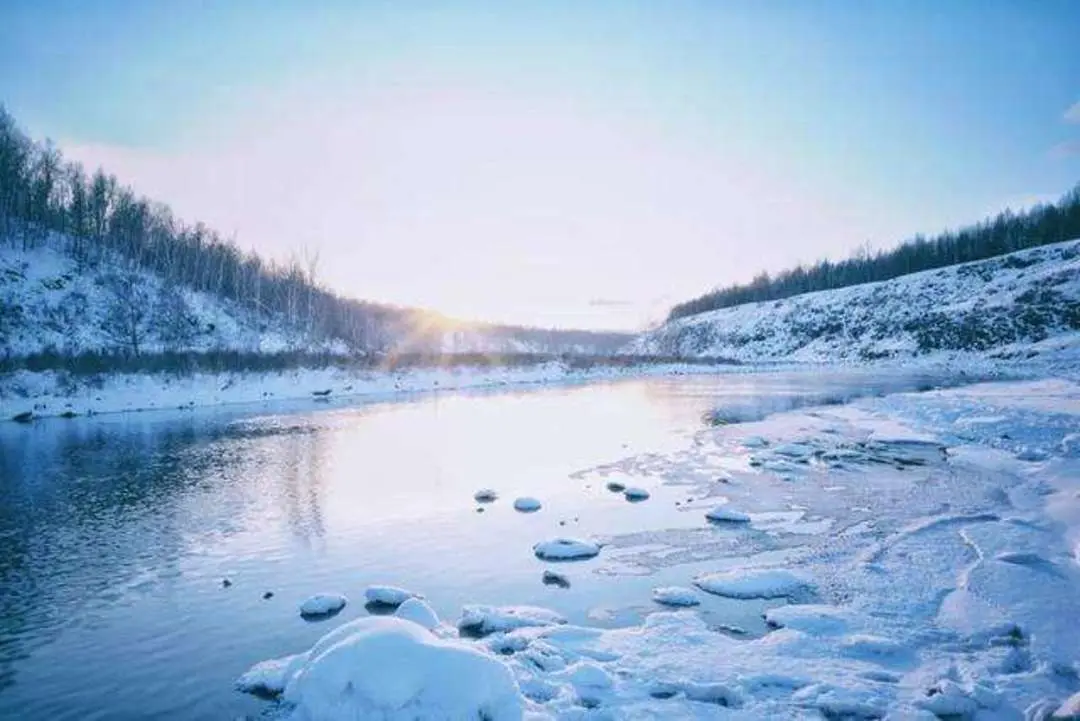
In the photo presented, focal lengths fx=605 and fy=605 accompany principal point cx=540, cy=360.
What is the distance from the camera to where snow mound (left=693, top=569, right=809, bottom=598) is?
9.01 metres

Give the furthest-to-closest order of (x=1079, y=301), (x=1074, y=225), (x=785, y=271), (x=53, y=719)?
(x=785, y=271), (x=1074, y=225), (x=1079, y=301), (x=53, y=719)

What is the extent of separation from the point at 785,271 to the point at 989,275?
75846mm

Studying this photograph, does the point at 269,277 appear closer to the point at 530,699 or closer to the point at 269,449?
the point at 269,449

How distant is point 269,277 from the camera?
280 ft

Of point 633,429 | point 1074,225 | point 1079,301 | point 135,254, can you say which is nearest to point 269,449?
point 633,429

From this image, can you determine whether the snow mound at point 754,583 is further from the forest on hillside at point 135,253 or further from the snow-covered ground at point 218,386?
the forest on hillside at point 135,253

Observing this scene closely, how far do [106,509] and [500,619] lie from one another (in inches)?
453

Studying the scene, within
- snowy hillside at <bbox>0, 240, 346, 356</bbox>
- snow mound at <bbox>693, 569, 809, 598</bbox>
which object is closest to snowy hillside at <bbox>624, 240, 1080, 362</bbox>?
snow mound at <bbox>693, 569, 809, 598</bbox>

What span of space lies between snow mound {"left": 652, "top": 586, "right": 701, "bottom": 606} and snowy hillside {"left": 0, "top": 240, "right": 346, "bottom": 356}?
53864 millimetres

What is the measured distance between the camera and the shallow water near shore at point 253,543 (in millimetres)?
7500

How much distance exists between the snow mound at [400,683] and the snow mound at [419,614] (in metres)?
1.93

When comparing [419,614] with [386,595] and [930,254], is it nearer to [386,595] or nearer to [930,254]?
[386,595]

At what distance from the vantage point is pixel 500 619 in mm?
8148

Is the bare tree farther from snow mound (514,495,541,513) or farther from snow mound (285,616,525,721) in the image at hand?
snow mound (285,616,525,721)
